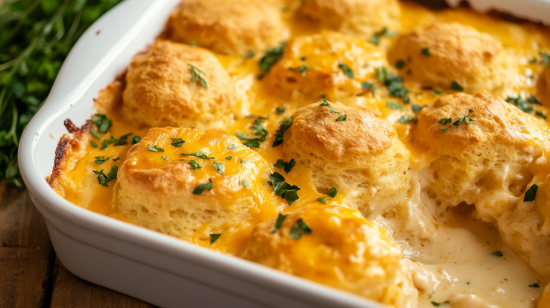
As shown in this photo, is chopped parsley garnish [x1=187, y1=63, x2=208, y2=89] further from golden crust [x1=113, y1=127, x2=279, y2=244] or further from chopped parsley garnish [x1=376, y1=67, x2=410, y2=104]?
chopped parsley garnish [x1=376, y1=67, x2=410, y2=104]

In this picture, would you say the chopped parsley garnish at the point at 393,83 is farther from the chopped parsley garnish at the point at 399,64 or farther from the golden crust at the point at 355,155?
the golden crust at the point at 355,155

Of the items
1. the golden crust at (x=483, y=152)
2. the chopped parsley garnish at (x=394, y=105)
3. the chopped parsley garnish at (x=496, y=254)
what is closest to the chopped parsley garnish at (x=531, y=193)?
the golden crust at (x=483, y=152)

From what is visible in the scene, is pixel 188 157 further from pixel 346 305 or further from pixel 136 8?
pixel 136 8

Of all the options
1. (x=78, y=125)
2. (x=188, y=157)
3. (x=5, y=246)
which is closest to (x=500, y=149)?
(x=188, y=157)

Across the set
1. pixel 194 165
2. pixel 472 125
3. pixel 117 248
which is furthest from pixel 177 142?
pixel 472 125

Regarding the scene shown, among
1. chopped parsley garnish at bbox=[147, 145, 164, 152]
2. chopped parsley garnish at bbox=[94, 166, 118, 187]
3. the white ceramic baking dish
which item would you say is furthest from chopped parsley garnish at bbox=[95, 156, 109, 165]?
chopped parsley garnish at bbox=[147, 145, 164, 152]

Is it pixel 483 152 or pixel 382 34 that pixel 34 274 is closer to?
pixel 483 152

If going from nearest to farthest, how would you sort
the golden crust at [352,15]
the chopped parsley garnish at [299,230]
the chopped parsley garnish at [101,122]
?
1. the chopped parsley garnish at [299,230]
2. the chopped parsley garnish at [101,122]
3. the golden crust at [352,15]
